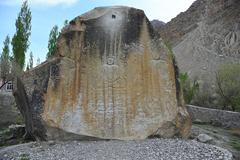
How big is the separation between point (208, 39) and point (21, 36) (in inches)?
555

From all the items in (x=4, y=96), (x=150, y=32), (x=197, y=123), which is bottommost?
(x=197, y=123)

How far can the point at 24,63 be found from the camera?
25938 mm

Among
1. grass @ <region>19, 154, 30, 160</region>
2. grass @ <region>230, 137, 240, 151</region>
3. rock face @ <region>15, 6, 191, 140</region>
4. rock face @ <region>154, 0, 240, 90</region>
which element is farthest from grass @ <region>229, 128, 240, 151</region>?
rock face @ <region>154, 0, 240, 90</region>

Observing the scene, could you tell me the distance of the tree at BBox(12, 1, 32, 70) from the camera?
25.9m

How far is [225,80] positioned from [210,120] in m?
4.78

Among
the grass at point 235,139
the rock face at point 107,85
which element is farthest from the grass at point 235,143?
the rock face at point 107,85

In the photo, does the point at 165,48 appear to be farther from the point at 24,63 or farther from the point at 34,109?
the point at 24,63

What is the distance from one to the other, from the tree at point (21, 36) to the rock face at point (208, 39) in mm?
11740

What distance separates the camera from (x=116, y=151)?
8.15m

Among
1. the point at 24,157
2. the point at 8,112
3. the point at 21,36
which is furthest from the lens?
the point at 21,36

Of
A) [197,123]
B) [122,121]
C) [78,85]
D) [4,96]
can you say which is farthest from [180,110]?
[4,96]

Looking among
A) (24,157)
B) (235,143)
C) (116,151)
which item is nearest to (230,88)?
(235,143)

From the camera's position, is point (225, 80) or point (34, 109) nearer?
point (34, 109)

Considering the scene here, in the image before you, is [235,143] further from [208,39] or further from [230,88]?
[208,39]
